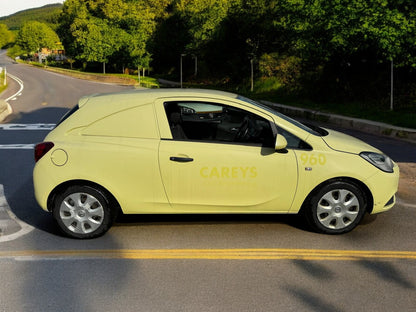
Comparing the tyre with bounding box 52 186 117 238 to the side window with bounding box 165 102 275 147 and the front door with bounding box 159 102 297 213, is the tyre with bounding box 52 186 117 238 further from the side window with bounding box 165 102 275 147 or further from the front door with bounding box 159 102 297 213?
the side window with bounding box 165 102 275 147

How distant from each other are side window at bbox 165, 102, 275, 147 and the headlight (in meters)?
1.14

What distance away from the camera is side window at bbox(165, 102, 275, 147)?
514cm

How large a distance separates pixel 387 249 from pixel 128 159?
293 centimetres

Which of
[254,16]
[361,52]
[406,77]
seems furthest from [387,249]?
[254,16]

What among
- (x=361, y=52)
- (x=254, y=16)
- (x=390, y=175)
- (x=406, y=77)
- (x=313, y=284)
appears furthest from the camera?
(x=254, y=16)

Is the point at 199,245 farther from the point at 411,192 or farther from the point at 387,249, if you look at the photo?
the point at 411,192

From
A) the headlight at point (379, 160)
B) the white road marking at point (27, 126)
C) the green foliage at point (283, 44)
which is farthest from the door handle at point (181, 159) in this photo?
the green foliage at point (283, 44)

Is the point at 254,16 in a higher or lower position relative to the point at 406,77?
higher

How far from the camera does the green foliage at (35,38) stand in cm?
13325

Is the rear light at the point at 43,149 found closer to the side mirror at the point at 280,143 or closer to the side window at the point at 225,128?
the side window at the point at 225,128

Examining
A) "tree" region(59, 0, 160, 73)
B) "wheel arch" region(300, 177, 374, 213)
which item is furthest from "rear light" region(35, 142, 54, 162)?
"tree" region(59, 0, 160, 73)

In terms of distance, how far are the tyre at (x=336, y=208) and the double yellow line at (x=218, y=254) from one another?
0.45m

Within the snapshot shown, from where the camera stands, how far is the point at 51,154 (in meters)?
5.01

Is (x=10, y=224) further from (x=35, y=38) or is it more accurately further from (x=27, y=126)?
(x=35, y=38)
